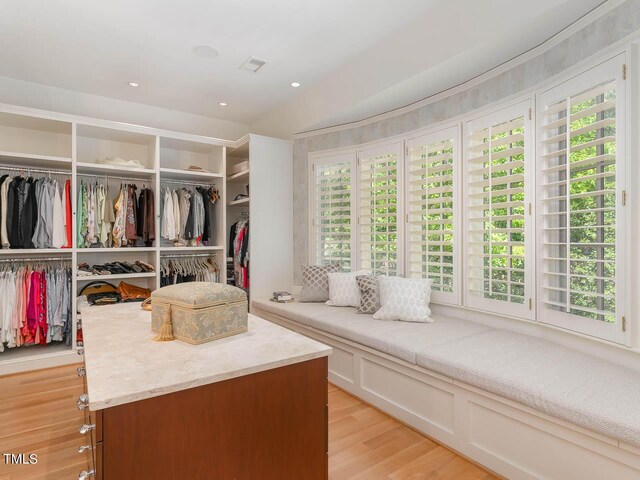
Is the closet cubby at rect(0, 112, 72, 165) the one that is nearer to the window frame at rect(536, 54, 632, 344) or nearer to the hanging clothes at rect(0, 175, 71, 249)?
the hanging clothes at rect(0, 175, 71, 249)

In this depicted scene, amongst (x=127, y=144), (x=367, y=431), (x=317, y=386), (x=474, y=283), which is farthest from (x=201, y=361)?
(x=127, y=144)

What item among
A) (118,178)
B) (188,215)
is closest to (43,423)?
(188,215)

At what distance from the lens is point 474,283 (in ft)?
9.19

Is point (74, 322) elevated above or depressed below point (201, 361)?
below

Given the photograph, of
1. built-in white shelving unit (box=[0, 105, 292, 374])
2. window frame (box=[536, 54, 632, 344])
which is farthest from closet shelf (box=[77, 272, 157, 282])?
window frame (box=[536, 54, 632, 344])

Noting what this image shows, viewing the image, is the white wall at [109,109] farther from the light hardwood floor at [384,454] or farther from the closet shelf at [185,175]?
the light hardwood floor at [384,454]

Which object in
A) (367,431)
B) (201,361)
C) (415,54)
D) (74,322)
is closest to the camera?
(201,361)

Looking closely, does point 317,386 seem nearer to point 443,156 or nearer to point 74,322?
point 443,156

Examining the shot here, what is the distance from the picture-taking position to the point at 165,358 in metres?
1.24

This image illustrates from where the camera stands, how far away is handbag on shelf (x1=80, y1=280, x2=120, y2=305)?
3.56m

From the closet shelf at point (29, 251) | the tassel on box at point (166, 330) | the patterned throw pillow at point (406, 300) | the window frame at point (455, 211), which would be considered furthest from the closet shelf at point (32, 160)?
the window frame at point (455, 211)

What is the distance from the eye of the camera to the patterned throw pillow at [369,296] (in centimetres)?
314

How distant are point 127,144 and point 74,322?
208cm

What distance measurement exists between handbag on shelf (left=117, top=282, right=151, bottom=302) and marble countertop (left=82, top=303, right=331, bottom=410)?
220cm
